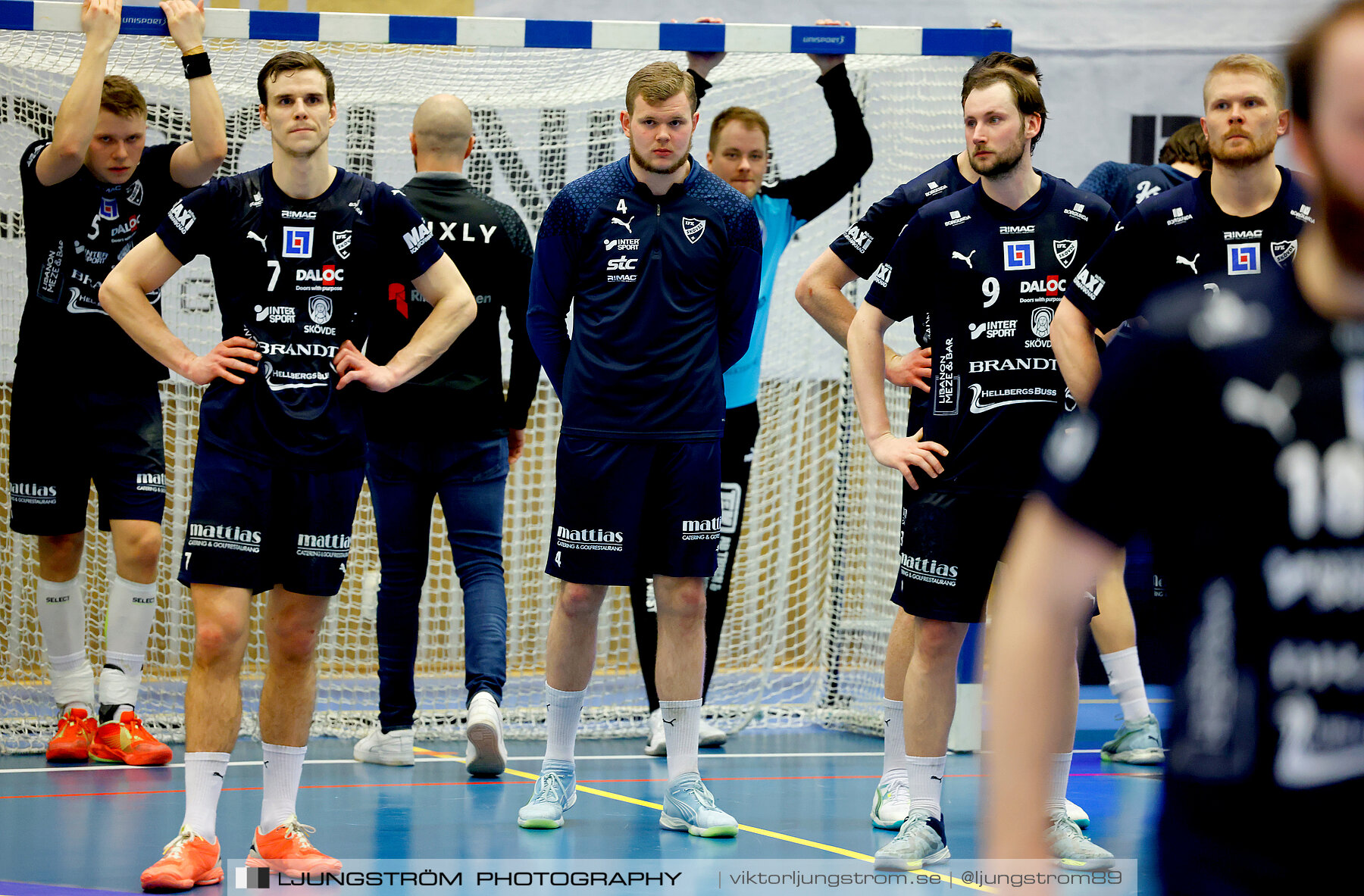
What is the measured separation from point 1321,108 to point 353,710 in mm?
6118

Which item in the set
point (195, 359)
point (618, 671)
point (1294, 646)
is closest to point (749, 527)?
point (618, 671)

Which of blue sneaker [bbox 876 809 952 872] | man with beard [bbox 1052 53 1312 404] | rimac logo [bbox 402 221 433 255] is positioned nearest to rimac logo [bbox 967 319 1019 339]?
man with beard [bbox 1052 53 1312 404]

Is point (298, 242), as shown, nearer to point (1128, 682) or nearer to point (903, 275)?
point (903, 275)

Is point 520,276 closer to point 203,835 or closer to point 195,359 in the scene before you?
point 195,359

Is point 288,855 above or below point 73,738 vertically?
below

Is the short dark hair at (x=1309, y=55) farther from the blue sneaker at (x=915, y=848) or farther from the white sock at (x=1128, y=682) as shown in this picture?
the white sock at (x=1128, y=682)

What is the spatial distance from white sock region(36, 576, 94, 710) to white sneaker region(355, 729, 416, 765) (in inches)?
47.6

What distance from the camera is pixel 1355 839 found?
Result: 4.38ft

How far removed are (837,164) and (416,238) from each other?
7.50 ft

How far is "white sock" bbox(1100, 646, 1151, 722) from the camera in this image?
235 inches

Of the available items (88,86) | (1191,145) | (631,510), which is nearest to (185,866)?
(631,510)

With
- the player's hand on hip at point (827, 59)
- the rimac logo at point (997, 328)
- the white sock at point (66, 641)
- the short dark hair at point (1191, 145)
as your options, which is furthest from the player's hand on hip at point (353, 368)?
the short dark hair at point (1191, 145)

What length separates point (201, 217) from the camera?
4219 millimetres

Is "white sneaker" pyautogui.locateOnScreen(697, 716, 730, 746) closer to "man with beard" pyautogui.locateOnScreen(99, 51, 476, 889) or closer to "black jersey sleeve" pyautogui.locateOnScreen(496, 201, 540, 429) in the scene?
"black jersey sleeve" pyautogui.locateOnScreen(496, 201, 540, 429)
